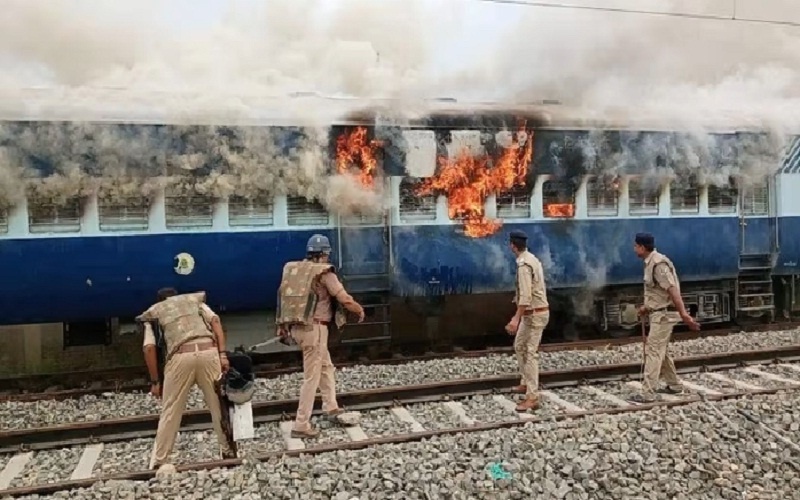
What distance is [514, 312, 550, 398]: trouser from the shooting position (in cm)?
719

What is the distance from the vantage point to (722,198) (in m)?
11.6

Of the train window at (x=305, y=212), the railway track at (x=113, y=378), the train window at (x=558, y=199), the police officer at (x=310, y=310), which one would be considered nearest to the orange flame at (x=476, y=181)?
the train window at (x=558, y=199)

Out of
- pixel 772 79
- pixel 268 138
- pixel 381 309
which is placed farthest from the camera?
pixel 772 79

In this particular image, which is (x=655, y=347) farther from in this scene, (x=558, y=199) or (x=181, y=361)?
(x=181, y=361)

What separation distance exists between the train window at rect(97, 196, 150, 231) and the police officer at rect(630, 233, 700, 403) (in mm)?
5716

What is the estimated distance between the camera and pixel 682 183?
441 inches

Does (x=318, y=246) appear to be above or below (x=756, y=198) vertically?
below

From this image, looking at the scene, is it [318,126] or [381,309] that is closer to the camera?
[318,126]

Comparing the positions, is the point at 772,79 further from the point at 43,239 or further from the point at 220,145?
the point at 43,239

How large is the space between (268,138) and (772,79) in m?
10.9

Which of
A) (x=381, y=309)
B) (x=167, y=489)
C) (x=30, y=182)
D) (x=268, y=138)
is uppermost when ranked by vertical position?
(x=268, y=138)

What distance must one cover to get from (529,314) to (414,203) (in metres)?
3.16

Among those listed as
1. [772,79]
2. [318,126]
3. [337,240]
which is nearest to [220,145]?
[318,126]

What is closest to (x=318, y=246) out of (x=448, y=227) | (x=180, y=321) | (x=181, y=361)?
(x=180, y=321)
